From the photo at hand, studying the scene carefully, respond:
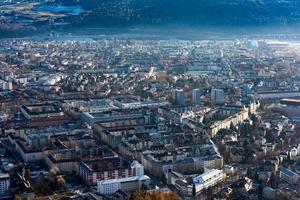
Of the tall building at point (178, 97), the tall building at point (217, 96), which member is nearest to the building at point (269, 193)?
the tall building at point (178, 97)

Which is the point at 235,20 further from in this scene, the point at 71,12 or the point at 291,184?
the point at 291,184

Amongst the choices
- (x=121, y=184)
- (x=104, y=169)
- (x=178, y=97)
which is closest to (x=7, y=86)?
(x=178, y=97)

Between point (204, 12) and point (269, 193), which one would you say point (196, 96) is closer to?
point (269, 193)

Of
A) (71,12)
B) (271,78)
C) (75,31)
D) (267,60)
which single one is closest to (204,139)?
(271,78)

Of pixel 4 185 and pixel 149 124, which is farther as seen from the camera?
pixel 149 124

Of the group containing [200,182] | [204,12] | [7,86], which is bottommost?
[7,86]
